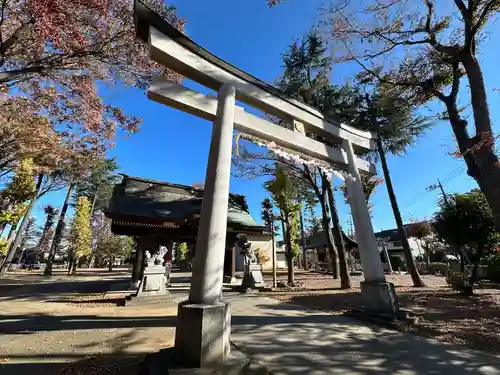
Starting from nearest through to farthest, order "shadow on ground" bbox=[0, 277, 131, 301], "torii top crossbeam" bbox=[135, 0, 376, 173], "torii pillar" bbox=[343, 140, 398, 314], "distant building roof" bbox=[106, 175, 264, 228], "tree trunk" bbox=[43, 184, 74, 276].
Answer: "torii top crossbeam" bbox=[135, 0, 376, 173], "torii pillar" bbox=[343, 140, 398, 314], "shadow on ground" bbox=[0, 277, 131, 301], "distant building roof" bbox=[106, 175, 264, 228], "tree trunk" bbox=[43, 184, 74, 276]

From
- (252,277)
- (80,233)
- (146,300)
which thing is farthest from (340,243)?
(80,233)

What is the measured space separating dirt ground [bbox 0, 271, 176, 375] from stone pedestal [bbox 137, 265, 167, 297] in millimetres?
978

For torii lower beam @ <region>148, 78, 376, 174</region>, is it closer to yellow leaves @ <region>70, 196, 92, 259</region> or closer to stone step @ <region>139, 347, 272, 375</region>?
stone step @ <region>139, 347, 272, 375</region>

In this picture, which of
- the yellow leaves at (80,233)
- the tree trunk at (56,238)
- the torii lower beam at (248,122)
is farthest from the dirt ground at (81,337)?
the tree trunk at (56,238)

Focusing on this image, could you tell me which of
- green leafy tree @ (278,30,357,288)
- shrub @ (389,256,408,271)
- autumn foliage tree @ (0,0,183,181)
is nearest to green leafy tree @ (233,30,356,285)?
green leafy tree @ (278,30,357,288)

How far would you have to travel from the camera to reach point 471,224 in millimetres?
9430

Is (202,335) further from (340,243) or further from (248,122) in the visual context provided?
(340,243)

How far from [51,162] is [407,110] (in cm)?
1695

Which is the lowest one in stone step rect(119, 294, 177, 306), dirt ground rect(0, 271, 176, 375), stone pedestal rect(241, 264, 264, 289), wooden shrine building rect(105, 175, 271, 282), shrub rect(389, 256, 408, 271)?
dirt ground rect(0, 271, 176, 375)

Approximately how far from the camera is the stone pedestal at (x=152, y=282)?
29.1 ft

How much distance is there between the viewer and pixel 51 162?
1251 centimetres

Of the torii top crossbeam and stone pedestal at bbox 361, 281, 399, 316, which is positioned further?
stone pedestal at bbox 361, 281, 399, 316

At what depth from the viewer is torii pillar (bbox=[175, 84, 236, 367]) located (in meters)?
2.90

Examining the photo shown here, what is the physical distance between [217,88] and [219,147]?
4.50ft
